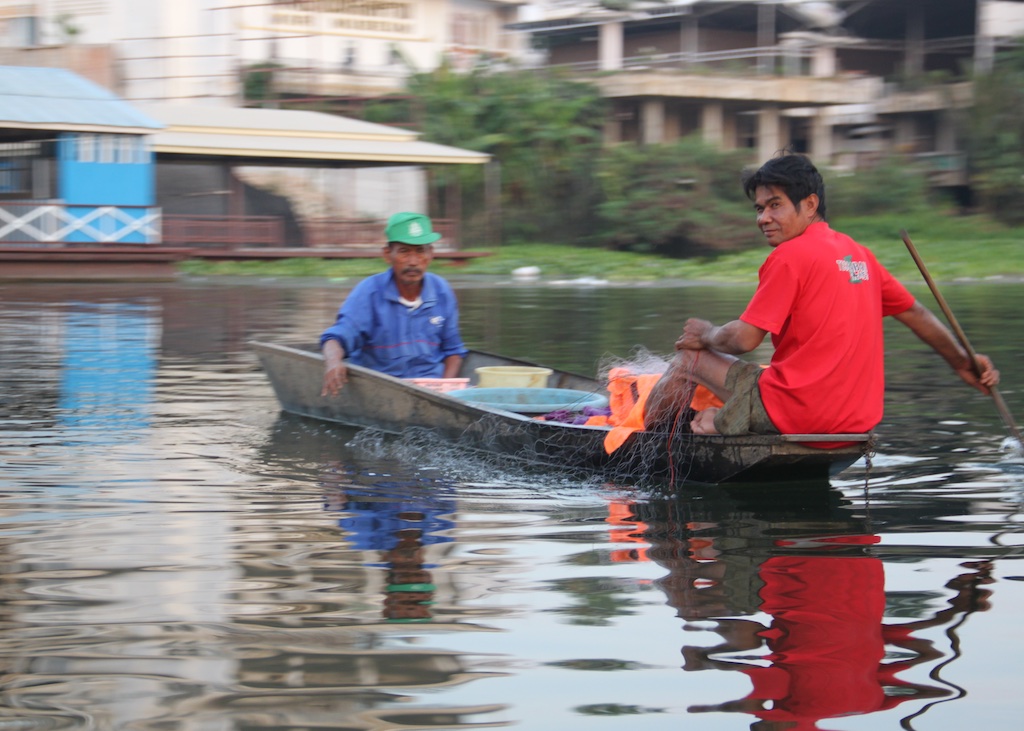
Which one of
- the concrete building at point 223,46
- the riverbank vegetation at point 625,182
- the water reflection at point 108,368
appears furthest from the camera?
the concrete building at point 223,46

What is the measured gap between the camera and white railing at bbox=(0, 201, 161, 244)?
21.4 m

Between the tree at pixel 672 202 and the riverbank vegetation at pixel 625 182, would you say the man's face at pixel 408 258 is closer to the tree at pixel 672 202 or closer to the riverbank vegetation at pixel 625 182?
the riverbank vegetation at pixel 625 182

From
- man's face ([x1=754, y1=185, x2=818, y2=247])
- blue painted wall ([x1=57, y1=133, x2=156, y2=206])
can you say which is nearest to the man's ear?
man's face ([x1=754, y1=185, x2=818, y2=247])

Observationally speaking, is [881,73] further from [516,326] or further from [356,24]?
[516,326]

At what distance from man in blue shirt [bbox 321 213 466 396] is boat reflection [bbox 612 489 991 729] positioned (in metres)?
2.33

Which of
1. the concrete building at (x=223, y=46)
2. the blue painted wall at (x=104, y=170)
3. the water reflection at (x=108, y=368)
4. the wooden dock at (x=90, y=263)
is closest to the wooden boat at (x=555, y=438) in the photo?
the water reflection at (x=108, y=368)

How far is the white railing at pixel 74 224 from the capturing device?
21.4m

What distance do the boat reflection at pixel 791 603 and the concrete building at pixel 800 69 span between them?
86.4ft

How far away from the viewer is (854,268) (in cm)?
520

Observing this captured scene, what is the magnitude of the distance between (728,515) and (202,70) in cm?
2680

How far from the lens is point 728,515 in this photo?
5.43 metres

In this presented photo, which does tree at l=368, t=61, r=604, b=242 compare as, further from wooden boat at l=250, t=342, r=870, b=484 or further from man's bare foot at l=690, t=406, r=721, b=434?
man's bare foot at l=690, t=406, r=721, b=434

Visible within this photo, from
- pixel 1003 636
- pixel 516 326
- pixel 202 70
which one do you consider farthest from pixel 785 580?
pixel 202 70

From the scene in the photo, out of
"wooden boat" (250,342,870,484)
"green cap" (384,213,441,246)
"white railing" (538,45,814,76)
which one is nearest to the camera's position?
"wooden boat" (250,342,870,484)
